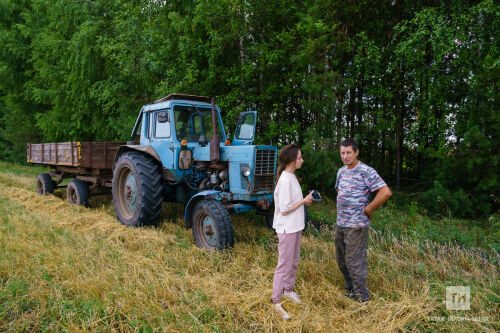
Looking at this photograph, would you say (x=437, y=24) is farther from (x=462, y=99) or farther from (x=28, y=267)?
(x=28, y=267)

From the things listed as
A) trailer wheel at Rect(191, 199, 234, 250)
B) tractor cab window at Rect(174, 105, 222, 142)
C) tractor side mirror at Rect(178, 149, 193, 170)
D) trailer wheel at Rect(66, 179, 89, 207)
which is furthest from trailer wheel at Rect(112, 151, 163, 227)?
trailer wheel at Rect(66, 179, 89, 207)

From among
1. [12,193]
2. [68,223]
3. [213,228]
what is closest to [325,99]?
[213,228]

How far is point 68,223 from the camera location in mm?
6121

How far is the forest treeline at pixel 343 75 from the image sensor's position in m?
6.73

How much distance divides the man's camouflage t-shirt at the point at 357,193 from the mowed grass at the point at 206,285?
31.3 inches

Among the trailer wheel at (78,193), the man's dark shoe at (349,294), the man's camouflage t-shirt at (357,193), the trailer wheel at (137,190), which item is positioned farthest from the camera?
the trailer wheel at (78,193)

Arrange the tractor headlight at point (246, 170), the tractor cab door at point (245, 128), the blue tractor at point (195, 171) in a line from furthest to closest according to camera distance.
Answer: the tractor cab door at point (245, 128)
the tractor headlight at point (246, 170)
the blue tractor at point (195, 171)

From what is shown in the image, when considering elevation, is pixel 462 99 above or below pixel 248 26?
below

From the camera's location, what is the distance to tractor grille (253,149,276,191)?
5.19 metres

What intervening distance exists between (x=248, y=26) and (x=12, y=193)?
7999mm

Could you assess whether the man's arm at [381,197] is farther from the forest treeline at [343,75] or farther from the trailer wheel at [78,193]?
the trailer wheel at [78,193]

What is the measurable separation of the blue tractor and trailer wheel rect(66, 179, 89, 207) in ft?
5.72

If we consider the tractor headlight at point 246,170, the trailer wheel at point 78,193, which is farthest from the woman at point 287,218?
the trailer wheel at point 78,193

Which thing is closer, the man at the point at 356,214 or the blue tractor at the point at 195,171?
the man at the point at 356,214
